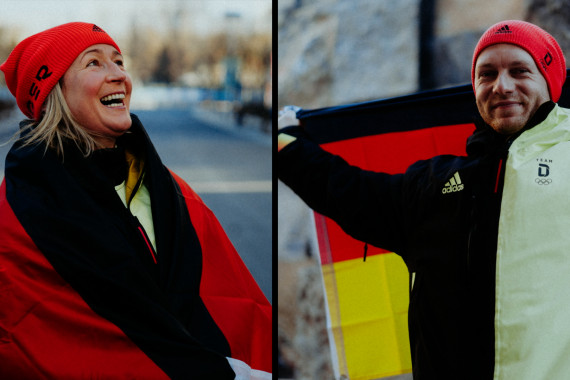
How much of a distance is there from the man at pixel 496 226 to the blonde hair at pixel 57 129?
83cm

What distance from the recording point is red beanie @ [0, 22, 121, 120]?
1905 millimetres

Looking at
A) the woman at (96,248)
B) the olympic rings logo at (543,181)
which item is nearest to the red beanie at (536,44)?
the olympic rings logo at (543,181)

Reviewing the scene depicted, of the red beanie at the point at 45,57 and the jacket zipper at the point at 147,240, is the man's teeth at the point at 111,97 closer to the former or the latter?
the red beanie at the point at 45,57

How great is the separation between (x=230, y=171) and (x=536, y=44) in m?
8.59

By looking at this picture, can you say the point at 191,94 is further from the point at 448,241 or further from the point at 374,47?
the point at 448,241

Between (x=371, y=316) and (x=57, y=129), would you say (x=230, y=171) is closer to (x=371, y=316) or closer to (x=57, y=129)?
(x=371, y=316)

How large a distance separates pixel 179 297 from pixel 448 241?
0.83 metres

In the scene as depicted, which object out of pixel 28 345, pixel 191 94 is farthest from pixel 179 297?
pixel 191 94

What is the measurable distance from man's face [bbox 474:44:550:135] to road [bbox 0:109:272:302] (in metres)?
1.31

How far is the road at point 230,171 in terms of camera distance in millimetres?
5134

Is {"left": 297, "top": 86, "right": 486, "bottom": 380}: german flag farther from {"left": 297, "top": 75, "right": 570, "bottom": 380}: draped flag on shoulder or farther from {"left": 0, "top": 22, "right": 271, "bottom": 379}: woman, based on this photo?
{"left": 0, "top": 22, "right": 271, "bottom": 379}: woman

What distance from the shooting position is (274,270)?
2133 millimetres

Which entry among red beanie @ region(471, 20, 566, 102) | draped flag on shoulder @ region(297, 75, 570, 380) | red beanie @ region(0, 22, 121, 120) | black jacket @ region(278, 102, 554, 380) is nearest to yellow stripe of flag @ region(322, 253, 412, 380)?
draped flag on shoulder @ region(297, 75, 570, 380)

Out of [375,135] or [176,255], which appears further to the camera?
[375,135]
